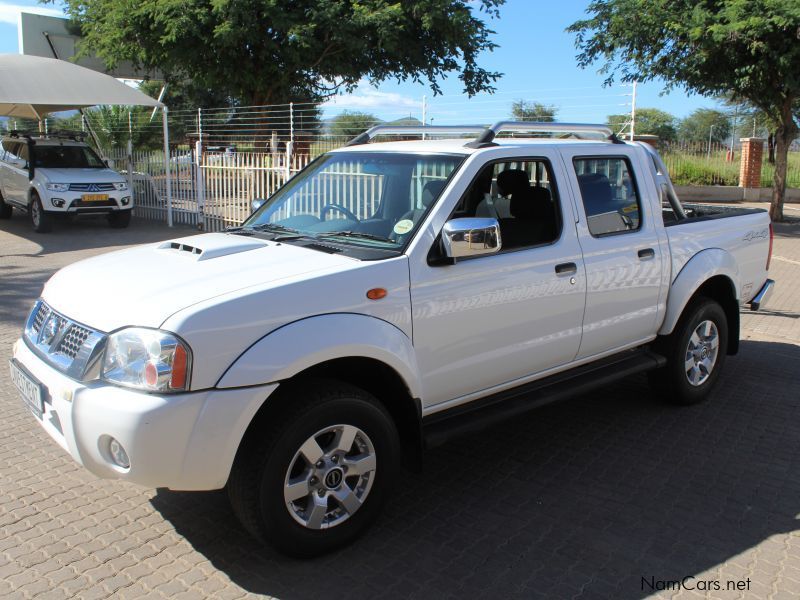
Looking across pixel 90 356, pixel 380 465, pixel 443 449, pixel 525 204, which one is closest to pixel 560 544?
pixel 380 465

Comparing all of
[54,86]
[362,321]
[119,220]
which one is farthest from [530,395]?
[54,86]

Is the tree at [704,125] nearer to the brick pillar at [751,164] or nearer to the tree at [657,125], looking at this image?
the tree at [657,125]

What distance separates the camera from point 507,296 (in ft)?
13.1

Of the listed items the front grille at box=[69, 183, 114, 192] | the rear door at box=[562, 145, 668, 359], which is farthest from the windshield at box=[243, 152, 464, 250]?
the front grille at box=[69, 183, 114, 192]

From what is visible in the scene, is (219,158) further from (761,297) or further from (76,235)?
(761,297)

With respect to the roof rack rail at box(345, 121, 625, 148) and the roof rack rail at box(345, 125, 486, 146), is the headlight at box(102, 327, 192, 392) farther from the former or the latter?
the roof rack rail at box(345, 125, 486, 146)

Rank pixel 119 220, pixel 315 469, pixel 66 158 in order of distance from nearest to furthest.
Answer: pixel 315 469, pixel 66 158, pixel 119 220

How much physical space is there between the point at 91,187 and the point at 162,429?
44.5 feet

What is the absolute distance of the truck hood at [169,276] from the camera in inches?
124

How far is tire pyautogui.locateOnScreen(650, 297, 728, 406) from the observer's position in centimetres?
526

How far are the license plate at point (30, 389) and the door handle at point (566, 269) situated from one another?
110 inches

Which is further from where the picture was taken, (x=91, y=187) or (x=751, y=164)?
(x=751, y=164)

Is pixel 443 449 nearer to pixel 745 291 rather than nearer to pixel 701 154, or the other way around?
pixel 745 291

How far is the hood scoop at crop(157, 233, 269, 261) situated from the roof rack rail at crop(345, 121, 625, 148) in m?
1.36
